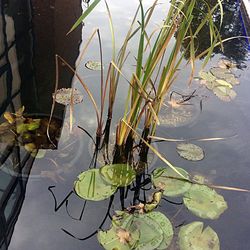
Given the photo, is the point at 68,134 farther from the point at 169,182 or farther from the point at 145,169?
the point at 169,182

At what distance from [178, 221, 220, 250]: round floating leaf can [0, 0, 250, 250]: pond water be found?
42 mm

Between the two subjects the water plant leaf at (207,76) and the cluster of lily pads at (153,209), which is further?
the water plant leaf at (207,76)

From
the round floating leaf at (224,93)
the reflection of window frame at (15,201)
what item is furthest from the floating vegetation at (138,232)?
the round floating leaf at (224,93)

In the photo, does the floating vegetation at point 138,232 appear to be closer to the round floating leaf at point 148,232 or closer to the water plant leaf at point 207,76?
the round floating leaf at point 148,232

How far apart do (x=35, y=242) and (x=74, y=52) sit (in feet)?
5.22

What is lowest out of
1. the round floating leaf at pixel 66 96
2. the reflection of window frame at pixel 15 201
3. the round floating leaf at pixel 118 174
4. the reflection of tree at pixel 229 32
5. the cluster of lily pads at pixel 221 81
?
the reflection of window frame at pixel 15 201

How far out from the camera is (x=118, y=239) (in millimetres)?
1268

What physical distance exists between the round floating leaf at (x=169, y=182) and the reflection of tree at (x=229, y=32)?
1.18 m

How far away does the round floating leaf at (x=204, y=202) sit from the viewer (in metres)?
1.41

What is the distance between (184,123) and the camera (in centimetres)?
193

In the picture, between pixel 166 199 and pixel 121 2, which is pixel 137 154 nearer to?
pixel 166 199

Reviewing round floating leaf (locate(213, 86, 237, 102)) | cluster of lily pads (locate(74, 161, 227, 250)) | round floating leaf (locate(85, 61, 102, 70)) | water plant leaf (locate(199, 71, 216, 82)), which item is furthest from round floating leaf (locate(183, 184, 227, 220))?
round floating leaf (locate(85, 61, 102, 70))

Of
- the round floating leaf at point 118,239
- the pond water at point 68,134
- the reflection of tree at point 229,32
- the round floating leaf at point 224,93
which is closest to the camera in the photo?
the round floating leaf at point 118,239

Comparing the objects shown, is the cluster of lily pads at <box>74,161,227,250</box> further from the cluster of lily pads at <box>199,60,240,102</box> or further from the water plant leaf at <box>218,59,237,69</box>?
the water plant leaf at <box>218,59,237,69</box>
